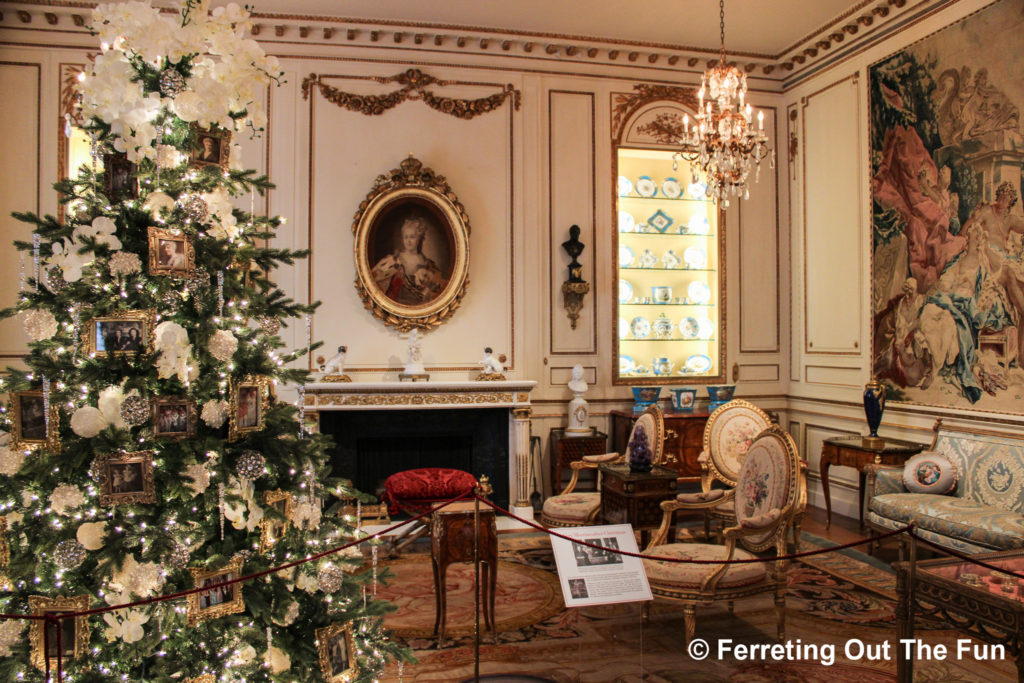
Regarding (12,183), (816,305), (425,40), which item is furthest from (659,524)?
(12,183)

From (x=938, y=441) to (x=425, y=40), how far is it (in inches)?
214

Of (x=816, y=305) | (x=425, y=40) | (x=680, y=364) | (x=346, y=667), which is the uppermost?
(x=425, y=40)

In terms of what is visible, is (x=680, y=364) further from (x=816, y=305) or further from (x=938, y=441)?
(x=938, y=441)

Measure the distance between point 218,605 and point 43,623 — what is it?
49 cm

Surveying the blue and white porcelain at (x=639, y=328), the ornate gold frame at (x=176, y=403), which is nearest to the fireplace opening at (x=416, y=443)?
the blue and white porcelain at (x=639, y=328)

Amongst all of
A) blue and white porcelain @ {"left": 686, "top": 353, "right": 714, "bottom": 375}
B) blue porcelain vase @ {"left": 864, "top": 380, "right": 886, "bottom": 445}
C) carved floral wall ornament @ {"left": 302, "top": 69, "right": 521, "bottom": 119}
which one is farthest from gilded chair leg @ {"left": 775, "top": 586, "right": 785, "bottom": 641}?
carved floral wall ornament @ {"left": 302, "top": 69, "right": 521, "bottom": 119}

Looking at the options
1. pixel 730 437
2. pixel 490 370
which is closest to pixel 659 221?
pixel 490 370

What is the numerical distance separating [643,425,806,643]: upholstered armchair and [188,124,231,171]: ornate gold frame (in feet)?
8.06

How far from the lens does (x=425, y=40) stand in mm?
6336

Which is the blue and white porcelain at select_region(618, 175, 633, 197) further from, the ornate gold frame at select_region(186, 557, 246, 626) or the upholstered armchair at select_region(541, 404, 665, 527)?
the ornate gold frame at select_region(186, 557, 246, 626)

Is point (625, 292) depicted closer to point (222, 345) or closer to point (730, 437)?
point (730, 437)

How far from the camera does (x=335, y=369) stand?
19.6 ft

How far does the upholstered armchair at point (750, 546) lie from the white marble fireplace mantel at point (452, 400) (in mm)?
2416

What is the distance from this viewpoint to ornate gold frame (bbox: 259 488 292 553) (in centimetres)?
221
